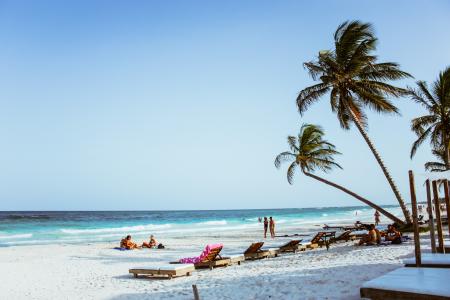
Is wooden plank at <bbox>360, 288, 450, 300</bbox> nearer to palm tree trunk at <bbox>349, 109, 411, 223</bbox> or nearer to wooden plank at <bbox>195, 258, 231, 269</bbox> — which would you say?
wooden plank at <bbox>195, 258, 231, 269</bbox>

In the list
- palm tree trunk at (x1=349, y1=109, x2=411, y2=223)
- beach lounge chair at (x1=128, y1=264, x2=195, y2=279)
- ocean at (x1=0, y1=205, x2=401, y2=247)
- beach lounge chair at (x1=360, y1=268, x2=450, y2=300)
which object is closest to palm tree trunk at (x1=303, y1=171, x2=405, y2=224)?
palm tree trunk at (x1=349, y1=109, x2=411, y2=223)

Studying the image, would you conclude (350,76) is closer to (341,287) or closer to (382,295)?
(341,287)

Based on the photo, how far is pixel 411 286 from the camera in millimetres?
5477

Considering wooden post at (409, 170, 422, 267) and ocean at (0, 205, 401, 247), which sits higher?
wooden post at (409, 170, 422, 267)

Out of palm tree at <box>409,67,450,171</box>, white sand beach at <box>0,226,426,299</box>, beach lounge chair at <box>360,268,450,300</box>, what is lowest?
white sand beach at <box>0,226,426,299</box>

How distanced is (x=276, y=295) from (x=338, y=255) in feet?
18.4

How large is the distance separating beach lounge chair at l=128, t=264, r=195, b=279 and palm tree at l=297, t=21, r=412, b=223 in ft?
34.9

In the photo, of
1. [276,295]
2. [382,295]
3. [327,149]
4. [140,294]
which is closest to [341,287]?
[276,295]

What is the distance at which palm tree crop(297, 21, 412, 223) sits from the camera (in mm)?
17734

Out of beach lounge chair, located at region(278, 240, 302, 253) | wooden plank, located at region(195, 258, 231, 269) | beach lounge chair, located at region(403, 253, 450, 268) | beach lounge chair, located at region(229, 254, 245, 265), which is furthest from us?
beach lounge chair, located at region(278, 240, 302, 253)

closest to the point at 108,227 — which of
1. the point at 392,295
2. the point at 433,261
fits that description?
the point at 433,261

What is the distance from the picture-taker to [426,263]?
7.28 metres

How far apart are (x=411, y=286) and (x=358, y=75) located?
1449 centimetres

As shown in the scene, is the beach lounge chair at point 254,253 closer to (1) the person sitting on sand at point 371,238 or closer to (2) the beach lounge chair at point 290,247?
(2) the beach lounge chair at point 290,247
